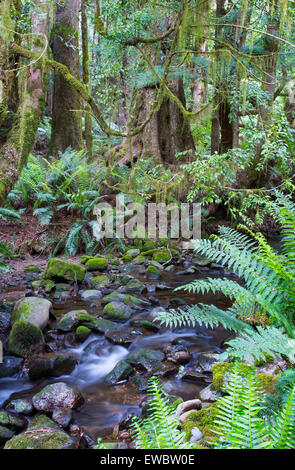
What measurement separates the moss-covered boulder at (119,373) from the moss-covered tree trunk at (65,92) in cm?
747

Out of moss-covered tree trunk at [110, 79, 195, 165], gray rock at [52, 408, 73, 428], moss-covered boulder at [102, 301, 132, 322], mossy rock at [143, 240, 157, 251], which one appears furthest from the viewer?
moss-covered tree trunk at [110, 79, 195, 165]

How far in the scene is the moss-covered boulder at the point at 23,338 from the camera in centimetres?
368

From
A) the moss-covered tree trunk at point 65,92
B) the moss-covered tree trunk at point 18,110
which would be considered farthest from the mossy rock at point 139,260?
the moss-covered tree trunk at point 65,92

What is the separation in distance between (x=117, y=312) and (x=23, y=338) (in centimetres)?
135

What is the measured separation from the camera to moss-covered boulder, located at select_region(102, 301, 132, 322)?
4.67 meters

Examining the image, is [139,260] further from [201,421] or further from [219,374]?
[201,421]

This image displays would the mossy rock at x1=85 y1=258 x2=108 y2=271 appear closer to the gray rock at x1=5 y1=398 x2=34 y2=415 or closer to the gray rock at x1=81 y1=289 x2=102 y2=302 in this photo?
the gray rock at x1=81 y1=289 x2=102 y2=302

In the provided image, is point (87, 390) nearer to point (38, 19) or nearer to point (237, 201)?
point (38, 19)

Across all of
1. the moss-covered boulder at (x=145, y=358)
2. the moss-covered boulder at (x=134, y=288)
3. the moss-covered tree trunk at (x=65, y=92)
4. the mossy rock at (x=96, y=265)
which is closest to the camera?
the moss-covered boulder at (x=145, y=358)

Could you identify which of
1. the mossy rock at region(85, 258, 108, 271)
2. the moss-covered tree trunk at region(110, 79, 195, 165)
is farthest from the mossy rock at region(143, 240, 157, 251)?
the moss-covered tree trunk at region(110, 79, 195, 165)

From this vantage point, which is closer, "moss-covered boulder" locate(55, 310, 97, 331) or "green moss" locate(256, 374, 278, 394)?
"green moss" locate(256, 374, 278, 394)

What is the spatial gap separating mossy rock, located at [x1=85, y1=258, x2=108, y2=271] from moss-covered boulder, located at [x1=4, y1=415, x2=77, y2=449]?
4.33m

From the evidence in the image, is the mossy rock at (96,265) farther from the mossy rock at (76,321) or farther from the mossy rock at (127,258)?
the mossy rock at (76,321)

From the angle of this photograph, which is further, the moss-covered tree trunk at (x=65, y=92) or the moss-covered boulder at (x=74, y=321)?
the moss-covered tree trunk at (x=65, y=92)
